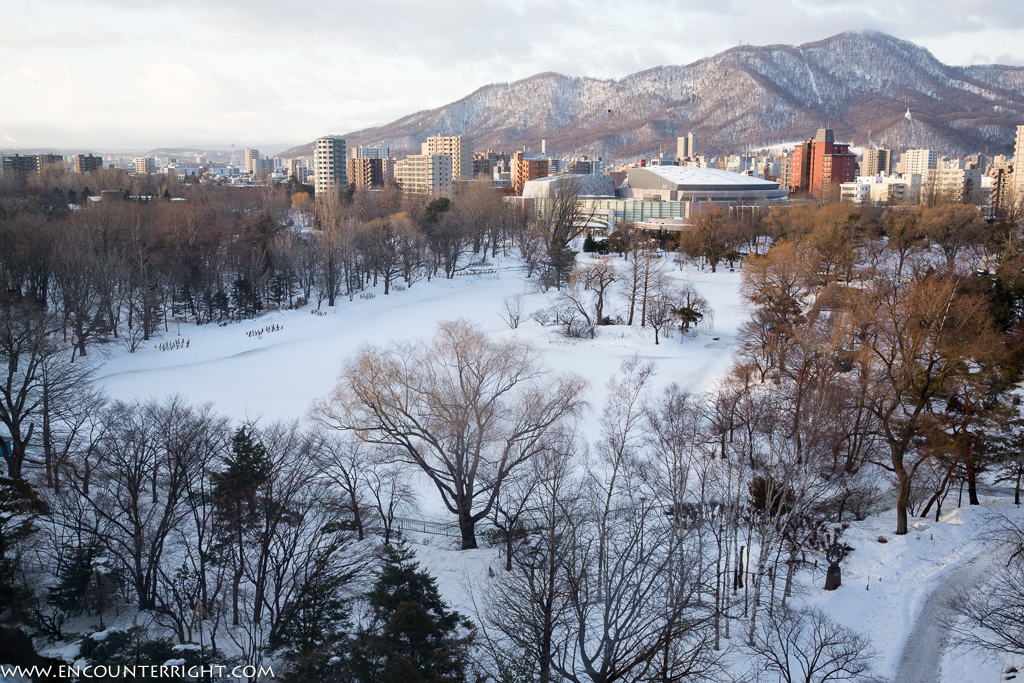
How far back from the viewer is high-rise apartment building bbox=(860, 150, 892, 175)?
398 ft

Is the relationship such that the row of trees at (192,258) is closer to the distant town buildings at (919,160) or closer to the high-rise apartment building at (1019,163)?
the high-rise apartment building at (1019,163)

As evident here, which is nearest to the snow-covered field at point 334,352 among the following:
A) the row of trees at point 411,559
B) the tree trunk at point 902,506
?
the row of trees at point 411,559

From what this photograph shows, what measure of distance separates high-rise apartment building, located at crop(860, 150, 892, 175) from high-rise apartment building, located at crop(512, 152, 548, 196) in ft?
211

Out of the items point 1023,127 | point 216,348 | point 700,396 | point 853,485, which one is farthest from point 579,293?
point 1023,127

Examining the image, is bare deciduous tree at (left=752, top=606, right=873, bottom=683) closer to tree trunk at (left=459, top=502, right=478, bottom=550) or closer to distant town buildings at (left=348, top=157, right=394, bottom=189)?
tree trunk at (left=459, top=502, right=478, bottom=550)

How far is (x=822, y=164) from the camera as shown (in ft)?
289

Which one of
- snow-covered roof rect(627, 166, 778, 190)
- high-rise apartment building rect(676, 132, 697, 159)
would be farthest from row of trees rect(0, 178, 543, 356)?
high-rise apartment building rect(676, 132, 697, 159)

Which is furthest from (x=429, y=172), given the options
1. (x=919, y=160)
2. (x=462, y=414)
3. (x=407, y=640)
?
(x=919, y=160)

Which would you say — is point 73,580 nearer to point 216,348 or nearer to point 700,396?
point 700,396

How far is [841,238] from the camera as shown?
109 feet

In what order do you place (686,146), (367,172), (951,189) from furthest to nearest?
(686,146) < (367,172) < (951,189)

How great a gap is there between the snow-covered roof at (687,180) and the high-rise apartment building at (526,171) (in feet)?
76.2

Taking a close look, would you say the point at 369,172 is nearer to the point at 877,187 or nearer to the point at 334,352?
the point at 877,187

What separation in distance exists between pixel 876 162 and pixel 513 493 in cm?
12923
